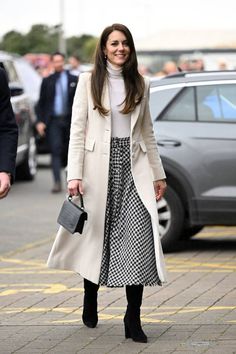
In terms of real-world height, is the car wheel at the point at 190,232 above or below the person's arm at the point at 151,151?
below

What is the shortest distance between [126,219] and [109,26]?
113 cm

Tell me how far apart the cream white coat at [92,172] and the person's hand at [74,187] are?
29 millimetres

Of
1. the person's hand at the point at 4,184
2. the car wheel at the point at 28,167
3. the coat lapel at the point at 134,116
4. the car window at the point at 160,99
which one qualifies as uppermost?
the coat lapel at the point at 134,116

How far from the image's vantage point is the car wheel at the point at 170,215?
1184 centimetres

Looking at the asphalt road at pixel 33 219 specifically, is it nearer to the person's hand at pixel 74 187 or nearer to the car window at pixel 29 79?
the car window at pixel 29 79

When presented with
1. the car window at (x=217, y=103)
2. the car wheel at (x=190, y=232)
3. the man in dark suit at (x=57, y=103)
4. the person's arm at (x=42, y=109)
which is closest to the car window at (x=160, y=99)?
the car window at (x=217, y=103)

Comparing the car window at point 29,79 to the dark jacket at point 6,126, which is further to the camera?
the car window at point 29,79

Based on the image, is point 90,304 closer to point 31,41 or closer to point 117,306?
point 117,306

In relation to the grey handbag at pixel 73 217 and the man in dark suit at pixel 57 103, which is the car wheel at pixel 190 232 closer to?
the grey handbag at pixel 73 217

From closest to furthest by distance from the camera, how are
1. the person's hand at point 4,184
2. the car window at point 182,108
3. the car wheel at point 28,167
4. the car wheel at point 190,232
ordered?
the person's hand at point 4,184 → the car window at point 182,108 → the car wheel at point 190,232 → the car wheel at point 28,167

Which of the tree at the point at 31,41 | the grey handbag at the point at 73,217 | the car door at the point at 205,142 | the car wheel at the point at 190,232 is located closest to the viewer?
the grey handbag at the point at 73,217

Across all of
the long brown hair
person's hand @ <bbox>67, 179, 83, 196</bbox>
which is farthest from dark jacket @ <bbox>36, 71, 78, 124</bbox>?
person's hand @ <bbox>67, 179, 83, 196</bbox>

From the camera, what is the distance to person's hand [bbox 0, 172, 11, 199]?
702cm

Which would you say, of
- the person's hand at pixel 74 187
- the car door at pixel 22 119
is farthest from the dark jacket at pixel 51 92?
the person's hand at pixel 74 187
